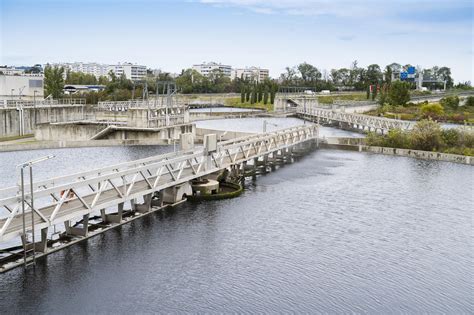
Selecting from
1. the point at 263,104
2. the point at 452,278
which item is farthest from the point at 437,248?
the point at 263,104

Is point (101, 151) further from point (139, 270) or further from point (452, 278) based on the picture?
point (452, 278)

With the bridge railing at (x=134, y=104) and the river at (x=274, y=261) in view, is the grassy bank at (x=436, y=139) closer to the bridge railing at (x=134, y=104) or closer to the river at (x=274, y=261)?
the river at (x=274, y=261)

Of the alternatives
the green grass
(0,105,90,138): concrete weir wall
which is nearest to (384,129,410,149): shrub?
(0,105,90,138): concrete weir wall

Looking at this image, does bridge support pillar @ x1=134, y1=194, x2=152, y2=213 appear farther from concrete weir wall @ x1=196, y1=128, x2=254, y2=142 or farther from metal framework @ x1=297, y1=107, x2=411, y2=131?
metal framework @ x1=297, y1=107, x2=411, y2=131

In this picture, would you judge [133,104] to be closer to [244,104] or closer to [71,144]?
[71,144]

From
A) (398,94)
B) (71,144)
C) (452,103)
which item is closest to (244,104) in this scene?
(398,94)

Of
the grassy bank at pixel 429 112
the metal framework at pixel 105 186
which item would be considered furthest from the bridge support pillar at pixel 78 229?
the grassy bank at pixel 429 112

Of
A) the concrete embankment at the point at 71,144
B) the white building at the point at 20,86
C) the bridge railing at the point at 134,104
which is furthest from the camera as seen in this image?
the white building at the point at 20,86
